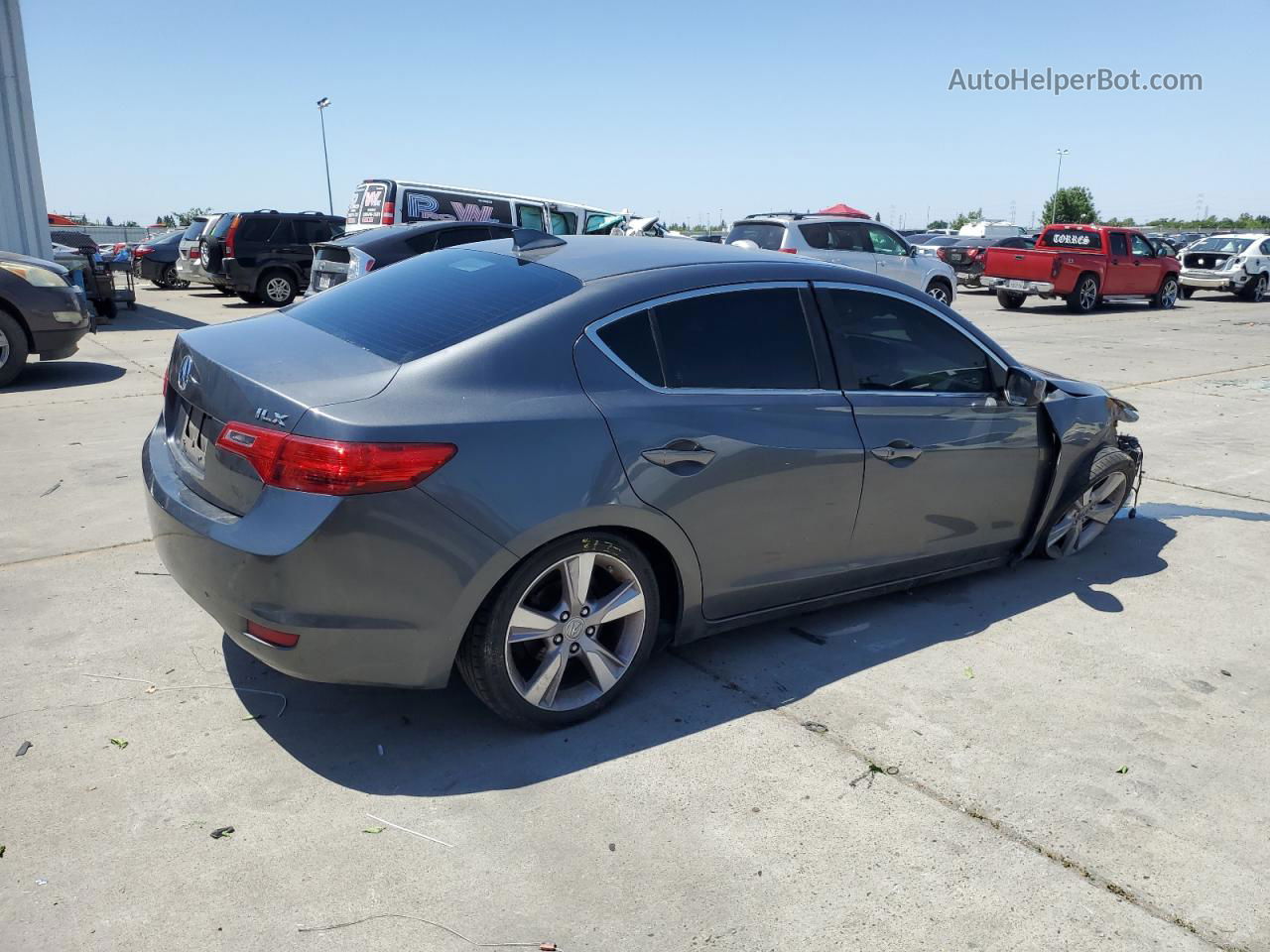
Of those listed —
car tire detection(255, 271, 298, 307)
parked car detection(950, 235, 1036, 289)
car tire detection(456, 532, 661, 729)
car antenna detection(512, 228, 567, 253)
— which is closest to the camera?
car tire detection(456, 532, 661, 729)

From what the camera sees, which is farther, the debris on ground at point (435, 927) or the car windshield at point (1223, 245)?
the car windshield at point (1223, 245)

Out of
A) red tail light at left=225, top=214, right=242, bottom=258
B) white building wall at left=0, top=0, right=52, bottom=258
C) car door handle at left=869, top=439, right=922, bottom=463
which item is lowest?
car door handle at left=869, top=439, right=922, bottom=463

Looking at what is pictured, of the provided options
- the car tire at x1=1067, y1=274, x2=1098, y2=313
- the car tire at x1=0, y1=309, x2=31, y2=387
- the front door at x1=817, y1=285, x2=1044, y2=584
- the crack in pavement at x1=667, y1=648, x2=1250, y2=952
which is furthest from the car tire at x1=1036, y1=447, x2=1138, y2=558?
the car tire at x1=1067, y1=274, x2=1098, y2=313

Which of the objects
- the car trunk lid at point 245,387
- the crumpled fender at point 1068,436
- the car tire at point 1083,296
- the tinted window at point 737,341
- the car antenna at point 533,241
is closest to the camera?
the car trunk lid at point 245,387

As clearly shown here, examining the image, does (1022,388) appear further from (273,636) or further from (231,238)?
(231,238)

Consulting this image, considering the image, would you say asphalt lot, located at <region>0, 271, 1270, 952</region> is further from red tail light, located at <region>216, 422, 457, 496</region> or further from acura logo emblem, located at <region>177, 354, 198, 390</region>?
acura logo emblem, located at <region>177, 354, 198, 390</region>

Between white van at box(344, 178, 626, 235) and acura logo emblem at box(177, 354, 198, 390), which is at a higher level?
white van at box(344, 178, 626, 235)

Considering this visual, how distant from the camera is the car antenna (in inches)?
161

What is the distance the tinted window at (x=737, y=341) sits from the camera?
3691 mm

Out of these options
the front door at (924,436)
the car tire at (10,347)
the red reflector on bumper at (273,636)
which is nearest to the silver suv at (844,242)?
the car tire at (10,347)

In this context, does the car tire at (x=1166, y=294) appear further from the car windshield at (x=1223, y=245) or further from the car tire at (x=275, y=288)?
the car tire at (x=275, y=288)

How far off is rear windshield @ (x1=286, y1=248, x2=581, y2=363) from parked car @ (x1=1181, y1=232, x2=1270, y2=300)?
2698 centimetres

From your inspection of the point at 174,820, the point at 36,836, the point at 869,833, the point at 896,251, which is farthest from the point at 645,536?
the point at 896,251

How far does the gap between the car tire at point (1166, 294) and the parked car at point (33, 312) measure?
22122mm
